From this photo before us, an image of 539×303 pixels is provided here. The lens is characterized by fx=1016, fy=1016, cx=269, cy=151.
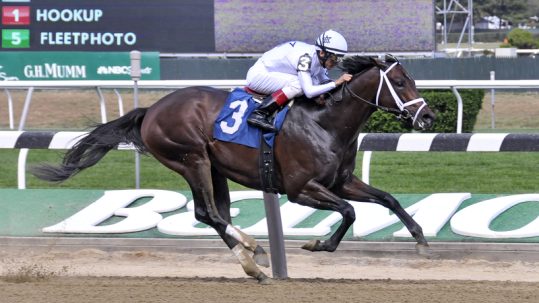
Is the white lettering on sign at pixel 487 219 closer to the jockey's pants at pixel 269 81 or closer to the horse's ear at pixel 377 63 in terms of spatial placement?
the horse's ear at pixel 377 63

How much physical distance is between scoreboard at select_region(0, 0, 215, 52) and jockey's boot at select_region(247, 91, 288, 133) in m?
12.7

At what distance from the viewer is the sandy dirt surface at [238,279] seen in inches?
216

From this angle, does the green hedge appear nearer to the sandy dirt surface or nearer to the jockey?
the sandy dirt surface

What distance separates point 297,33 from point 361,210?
37.4ft

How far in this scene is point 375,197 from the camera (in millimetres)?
6082

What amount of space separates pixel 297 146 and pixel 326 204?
1.36ft

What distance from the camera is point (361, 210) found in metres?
7.27

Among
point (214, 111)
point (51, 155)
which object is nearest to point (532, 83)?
point (214, 111)

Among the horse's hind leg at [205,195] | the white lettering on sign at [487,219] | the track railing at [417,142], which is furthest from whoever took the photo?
the track railing at [417,142]

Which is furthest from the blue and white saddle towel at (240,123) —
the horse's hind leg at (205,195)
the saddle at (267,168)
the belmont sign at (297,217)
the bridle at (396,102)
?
the belmont sign at (297,217)

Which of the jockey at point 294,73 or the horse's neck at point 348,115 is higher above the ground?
the jockey at point 294,73

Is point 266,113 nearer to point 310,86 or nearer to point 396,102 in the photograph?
point 310,86

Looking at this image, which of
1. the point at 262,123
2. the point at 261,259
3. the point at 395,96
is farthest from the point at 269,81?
the point at 261,259

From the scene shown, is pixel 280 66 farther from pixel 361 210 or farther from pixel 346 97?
pixel 361 210
